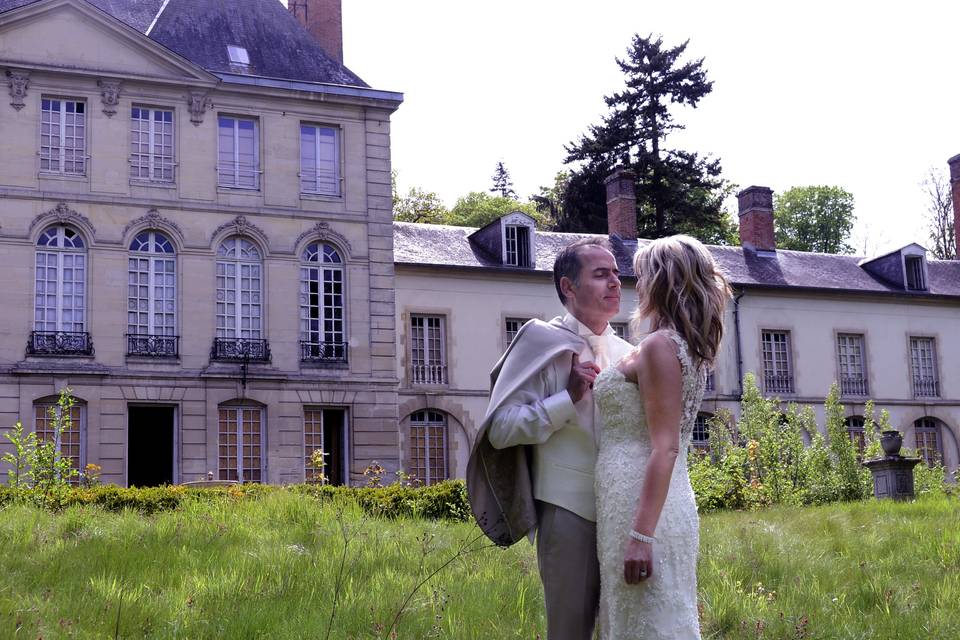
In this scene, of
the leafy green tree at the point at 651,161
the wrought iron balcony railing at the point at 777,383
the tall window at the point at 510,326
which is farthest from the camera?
the leafy green tree at the point at 651,161

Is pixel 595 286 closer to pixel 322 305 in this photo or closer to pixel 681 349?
pixel 681 349

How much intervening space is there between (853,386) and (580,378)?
2692cm

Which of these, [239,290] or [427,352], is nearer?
[239,290]

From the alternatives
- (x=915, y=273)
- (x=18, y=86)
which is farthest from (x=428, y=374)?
(x=915, y=273)

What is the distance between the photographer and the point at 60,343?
20531mm

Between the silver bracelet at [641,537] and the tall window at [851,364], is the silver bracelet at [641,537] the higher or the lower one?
the lower one

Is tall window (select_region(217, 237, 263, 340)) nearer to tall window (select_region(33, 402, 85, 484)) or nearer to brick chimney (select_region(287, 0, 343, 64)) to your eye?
tall window (select_region(33, 402, 85, 484))

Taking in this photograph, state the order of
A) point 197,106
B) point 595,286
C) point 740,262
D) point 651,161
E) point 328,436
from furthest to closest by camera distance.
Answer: point 651,161 < point 740,262 < point 328,436 < point 197,106 < point 595,286

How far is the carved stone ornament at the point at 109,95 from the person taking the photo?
21516 mm

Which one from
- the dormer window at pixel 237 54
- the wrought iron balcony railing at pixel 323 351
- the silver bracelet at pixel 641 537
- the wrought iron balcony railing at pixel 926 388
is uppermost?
the dormer window at pixel 237 54

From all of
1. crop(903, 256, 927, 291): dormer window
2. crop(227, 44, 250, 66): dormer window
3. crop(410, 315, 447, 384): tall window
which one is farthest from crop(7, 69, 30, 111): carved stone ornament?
crop(903, 256, 927, 291): dormer window

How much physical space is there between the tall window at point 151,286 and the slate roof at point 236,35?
3.79 m

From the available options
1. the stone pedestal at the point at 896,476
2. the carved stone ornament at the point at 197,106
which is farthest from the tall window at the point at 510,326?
the stone pedestal at the point at 896,476

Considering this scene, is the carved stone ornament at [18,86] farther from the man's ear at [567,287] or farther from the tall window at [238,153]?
the man's ear at [567,287]
